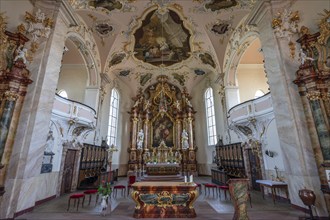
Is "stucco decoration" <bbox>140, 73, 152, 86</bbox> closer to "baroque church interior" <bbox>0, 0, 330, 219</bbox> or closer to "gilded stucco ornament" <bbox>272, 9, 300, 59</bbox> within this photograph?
"baroque church interior" <bbox>0, 0, 330, 219</bbox>

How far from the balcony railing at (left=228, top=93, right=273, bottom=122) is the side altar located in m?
6.83

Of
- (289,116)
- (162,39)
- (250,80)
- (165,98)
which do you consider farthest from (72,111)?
(250,80)

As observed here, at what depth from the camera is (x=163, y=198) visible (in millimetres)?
5102

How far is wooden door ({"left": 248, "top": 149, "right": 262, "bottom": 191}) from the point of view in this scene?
8789 millimetres

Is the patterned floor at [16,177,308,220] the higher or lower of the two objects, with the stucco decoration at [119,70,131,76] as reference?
lower

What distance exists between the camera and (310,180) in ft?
16.5

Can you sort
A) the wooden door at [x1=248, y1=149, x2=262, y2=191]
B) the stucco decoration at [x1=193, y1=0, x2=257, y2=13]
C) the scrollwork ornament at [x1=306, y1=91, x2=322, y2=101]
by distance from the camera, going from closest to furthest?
the scrollwork ornament at [x1=306, y1=91, x2=322, y2=101], the wooden door at [x1=248, y1=149, x2=262, y2=191], the stucco decoration at [x1=193, y1=0, x2=257, y2=13]

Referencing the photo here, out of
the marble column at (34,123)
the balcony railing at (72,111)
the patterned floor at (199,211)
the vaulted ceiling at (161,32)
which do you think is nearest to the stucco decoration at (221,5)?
the vaulted ceiling at (161,32)

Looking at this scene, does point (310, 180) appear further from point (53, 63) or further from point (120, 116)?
point (120, 116)

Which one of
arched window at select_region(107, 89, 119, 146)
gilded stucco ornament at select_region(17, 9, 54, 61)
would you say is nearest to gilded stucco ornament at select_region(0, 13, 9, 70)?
gilded stucco ornament at select_region(17, 9, 54, 61)

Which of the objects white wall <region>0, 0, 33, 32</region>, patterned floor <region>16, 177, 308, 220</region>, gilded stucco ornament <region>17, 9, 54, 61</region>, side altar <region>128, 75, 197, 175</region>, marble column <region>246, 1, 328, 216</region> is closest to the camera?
patterned floor <region>16, 177, 308, 220</region>

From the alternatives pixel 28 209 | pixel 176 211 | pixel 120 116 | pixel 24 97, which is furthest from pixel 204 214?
pixel 120 116

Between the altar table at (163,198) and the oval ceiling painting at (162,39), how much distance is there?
10.2 meters

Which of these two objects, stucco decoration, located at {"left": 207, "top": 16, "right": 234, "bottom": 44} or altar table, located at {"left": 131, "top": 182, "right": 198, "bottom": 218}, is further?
stucco decoration, located at {"left": 207, "top": 16, "right": 234, "bottom": 44}
